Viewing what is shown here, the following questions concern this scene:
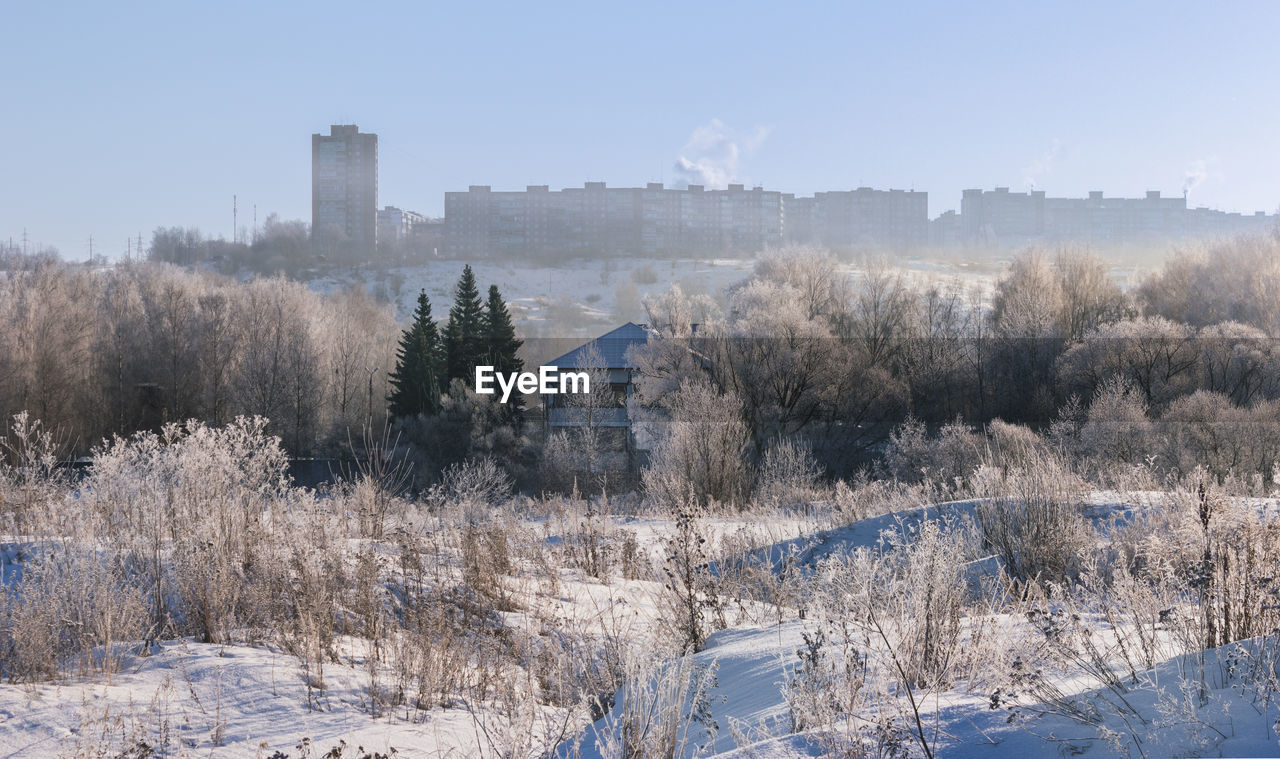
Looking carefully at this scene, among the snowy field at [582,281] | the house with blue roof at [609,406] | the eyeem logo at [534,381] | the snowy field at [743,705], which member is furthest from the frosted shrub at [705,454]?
the snowy field at [582,281]

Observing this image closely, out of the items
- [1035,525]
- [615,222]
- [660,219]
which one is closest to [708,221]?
[660,219]

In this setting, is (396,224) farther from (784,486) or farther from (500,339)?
(784,486)

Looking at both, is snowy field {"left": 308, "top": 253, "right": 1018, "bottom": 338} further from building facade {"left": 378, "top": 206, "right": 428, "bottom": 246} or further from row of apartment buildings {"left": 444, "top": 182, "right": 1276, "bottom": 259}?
building facade {"left": 378, "top": 206, "right": 428, "bottom": 246}

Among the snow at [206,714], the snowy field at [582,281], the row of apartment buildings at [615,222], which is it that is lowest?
the snow at [206,714]

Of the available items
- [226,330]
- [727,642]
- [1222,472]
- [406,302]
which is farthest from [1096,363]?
[406,302]

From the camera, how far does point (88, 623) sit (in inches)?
209

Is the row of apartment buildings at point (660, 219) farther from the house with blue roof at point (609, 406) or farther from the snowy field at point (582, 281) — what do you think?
the house with blue roof at point (609, 406)

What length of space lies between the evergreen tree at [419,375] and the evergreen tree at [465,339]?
713 mm

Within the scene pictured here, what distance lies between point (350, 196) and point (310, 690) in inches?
3746

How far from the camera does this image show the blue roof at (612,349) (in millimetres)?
38572

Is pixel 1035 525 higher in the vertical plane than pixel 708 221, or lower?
lower

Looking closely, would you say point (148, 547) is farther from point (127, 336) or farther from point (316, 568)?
point (127, 336)

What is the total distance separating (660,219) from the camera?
9406 centimetres

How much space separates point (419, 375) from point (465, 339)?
9.82ft
